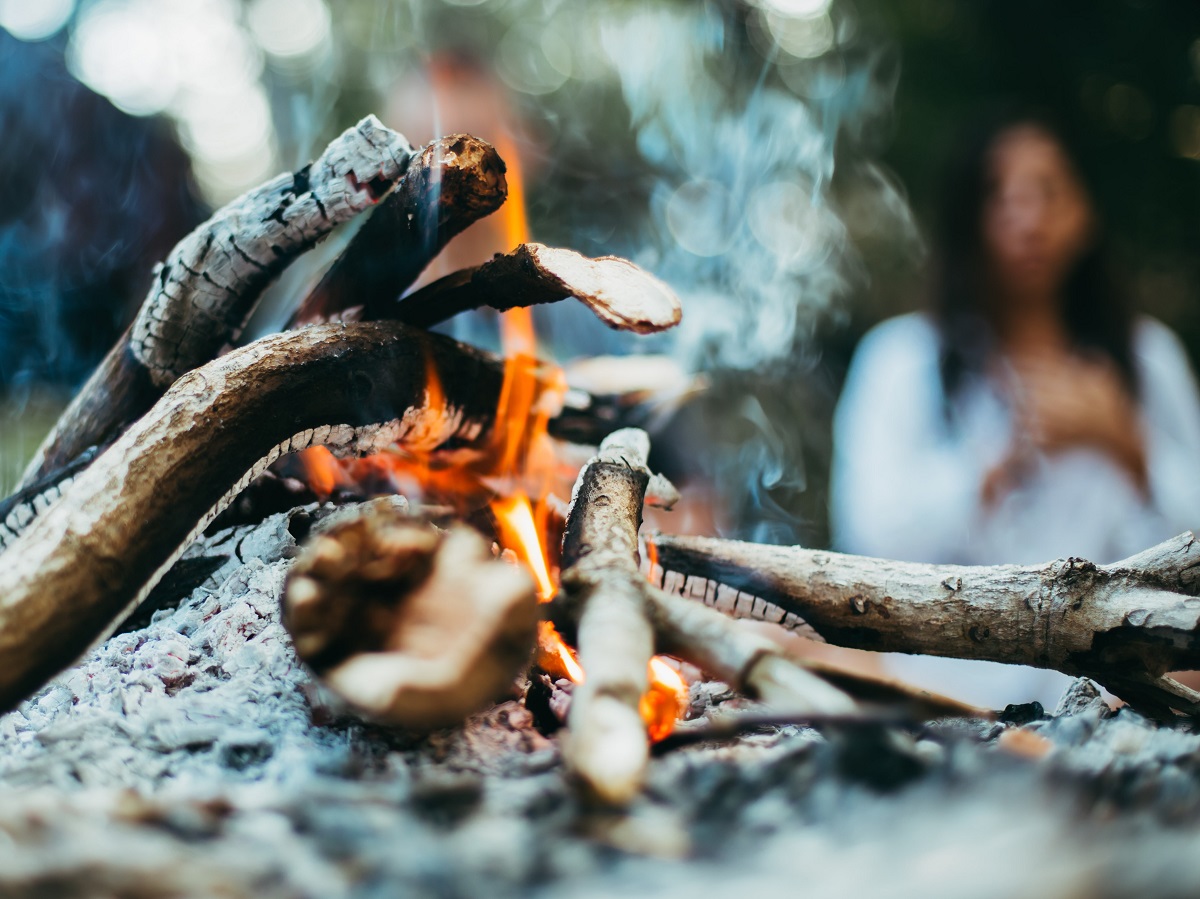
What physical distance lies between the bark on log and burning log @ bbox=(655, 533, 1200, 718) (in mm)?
610

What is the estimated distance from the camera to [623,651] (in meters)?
0.73

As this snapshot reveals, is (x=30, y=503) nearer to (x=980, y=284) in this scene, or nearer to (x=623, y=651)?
(x=623, y=651)

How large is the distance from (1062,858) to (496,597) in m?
0.49

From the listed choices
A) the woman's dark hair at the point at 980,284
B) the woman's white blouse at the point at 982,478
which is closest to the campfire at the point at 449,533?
the woman's white blouse at the point at 982,478

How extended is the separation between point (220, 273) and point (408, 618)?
832 millimetres

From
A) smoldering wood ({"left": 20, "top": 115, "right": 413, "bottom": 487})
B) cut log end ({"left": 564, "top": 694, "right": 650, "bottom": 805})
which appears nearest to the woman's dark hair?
smoldering wood ({"left": 20, "top": 115, "right": 413, "bottom": 487})

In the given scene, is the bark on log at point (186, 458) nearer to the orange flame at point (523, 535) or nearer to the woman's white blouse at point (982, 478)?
the orange flame at point (523, 535)

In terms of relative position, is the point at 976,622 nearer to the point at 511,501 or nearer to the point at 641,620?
the point at 641,620

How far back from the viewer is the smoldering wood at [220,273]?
1.12 m

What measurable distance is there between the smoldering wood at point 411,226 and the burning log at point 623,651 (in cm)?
52

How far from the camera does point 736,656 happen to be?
773mm

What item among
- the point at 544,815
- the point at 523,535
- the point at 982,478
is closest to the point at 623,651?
the point at 544,815

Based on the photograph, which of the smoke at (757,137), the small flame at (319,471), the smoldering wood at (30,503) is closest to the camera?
the smoldering wood at (30,503)

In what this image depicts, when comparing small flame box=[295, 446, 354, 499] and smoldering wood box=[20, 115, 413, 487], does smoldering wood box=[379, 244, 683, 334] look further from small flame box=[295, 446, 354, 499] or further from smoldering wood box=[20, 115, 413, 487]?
small flame box=[295, 446, 354, 499]
